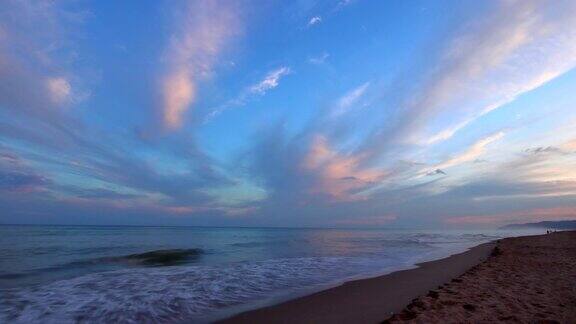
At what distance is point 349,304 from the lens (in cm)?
895

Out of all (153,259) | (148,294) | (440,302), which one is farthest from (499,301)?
(153,259)

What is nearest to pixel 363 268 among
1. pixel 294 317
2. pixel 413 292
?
pixel 413 292

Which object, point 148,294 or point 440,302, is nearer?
point 440,302

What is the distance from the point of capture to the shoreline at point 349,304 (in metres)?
7.64

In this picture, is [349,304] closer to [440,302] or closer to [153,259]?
[440,302]

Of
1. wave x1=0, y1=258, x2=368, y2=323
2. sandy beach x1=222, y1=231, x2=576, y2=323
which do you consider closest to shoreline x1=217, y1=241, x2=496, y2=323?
sandy beach x1=222, y1=231, x2=576, y2=323

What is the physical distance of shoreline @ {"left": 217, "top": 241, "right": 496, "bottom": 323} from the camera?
764 cm

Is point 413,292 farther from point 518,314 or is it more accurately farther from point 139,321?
point 139,321

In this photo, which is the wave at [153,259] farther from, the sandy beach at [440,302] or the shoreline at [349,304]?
the sandy beach at [440,302]

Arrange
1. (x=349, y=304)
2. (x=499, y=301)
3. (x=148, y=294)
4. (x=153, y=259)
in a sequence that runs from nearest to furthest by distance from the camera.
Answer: (x=499, y=301) → (x=349, y=304) → (x=148, y=294) → (x=153, y=259)

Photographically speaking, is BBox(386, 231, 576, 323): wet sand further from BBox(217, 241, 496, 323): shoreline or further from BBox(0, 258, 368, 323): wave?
BBox(0, 258, 368, 323): wave

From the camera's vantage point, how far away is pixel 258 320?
25.3 ft

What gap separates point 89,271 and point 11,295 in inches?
249

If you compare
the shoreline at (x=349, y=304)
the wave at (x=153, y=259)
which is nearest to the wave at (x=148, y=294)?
the shoreline at (x=349, y=304)
